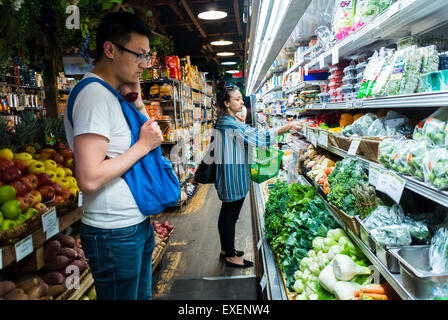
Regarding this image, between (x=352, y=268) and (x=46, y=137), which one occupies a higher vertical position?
(x=46, y=137)

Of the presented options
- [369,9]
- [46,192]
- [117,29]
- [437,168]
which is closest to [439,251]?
[437,168]

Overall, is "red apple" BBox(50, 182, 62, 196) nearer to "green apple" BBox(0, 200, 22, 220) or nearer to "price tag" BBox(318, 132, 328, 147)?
"green apple" BBox(0, 200, 22, 220)

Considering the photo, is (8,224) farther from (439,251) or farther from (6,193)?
(439,251)

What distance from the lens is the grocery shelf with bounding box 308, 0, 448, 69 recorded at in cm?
125

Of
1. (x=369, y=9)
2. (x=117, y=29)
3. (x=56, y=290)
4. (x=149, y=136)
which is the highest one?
(x=369, y=9)

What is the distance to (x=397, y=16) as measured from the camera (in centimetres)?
135

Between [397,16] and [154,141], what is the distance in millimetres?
1172

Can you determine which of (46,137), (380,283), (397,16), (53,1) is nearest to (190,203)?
(46,137)

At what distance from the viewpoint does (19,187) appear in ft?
4.97

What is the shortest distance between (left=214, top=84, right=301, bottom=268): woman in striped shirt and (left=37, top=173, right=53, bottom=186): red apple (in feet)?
5.73

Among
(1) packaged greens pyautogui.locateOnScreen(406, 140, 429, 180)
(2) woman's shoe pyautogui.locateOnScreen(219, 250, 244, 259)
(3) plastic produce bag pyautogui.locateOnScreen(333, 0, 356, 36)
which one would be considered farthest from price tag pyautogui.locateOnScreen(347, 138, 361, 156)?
(2) woman's shoe pyautogui.locateOnScreen(219, 250, 244, 259)

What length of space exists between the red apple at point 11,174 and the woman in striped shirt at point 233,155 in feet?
6.35

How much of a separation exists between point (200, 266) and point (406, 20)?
2816mm

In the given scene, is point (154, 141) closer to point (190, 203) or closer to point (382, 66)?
point (382, 66)
